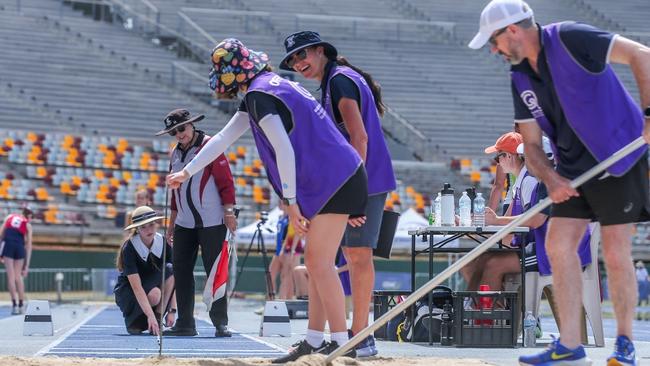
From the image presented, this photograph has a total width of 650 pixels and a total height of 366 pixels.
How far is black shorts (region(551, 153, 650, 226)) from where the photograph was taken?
17.4 ft

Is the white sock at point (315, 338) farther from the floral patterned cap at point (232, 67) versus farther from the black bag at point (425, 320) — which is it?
the black bag at point (425, 320)

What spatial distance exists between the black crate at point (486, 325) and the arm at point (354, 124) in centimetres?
190

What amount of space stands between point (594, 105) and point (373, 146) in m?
2.05

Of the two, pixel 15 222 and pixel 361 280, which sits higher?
pixel 15 222

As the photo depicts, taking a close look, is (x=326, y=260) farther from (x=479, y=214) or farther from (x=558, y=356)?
(x=479, y=214)

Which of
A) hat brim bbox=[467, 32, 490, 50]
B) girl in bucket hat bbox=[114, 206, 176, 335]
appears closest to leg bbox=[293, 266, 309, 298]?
girl in bucket hat bbox=[114, 206, 176, 335]

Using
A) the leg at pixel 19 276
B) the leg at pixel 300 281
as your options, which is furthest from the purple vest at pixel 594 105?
the leg at pixel 19 276

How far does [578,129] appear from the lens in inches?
209

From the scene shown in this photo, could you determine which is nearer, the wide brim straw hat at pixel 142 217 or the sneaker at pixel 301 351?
the sneaker at pixel 301 351

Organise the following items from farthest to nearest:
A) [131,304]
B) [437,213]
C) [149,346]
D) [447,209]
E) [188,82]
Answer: [188,82], [131,304], [437,213], [447,209], [149,346]

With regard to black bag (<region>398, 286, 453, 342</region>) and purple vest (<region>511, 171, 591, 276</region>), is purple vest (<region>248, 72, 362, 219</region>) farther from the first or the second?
black bag (<region>398, 286, 453, 342</region>)

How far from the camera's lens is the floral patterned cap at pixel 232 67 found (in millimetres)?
6344

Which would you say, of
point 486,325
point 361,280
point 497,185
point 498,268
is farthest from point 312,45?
point 497,185

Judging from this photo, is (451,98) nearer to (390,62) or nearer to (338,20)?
(390,62)
